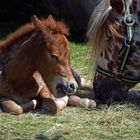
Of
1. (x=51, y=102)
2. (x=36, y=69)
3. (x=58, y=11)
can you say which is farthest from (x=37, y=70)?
(x=58, y=11)

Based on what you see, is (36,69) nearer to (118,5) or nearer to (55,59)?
(55,59)

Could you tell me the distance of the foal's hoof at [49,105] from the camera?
3.73 meters

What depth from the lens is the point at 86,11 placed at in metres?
6.89

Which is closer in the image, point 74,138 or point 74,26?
point 74,138

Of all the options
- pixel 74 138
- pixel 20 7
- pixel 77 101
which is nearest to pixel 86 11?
pixel 20 7

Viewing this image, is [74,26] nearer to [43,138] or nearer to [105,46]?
[105,46]

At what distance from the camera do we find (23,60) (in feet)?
12.1

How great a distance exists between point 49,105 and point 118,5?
90cm

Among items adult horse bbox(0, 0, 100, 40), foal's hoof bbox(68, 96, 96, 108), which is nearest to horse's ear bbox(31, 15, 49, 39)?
foal's hoof bbox(68, 96, 96, 108)

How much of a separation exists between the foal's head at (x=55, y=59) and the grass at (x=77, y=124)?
0.22m

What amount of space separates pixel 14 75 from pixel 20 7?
449 cm

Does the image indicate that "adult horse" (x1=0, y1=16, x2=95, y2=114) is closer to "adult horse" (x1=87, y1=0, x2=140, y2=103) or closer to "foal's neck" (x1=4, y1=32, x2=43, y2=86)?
"foal's neck" (x1=4, y1=32, x2=43, y2=86)

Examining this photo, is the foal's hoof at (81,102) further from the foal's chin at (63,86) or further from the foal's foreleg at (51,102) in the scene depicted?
the foal's chin at (63,86)

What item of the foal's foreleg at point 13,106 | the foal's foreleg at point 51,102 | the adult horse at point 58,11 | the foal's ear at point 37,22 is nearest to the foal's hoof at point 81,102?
the foal's foreleg at point 51,102
